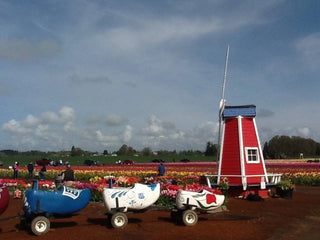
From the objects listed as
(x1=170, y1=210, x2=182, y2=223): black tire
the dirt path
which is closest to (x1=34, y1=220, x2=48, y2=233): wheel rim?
the dirt path

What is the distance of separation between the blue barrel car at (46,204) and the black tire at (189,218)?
2.52m

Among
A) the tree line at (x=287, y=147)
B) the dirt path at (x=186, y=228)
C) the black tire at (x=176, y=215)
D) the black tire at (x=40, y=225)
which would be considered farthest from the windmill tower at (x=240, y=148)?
the tree line at (x=287, y=147)

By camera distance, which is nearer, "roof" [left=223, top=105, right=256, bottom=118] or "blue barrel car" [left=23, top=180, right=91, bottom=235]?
"blue barrel car" [left=23, top=180, right=91, bottom=235]

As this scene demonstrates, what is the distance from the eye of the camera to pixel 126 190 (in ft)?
32.3

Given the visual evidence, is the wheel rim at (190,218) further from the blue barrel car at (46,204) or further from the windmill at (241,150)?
the windmill at (241,150)

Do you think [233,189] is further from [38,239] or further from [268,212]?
[38,239]

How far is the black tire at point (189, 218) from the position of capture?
32.8 feet

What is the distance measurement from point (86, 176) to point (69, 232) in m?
20.5

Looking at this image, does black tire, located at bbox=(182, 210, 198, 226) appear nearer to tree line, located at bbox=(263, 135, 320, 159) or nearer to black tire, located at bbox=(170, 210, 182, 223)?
black tire, located at bbox=(170, 210, 182, 223)

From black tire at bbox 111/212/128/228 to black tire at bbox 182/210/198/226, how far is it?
1501 mm

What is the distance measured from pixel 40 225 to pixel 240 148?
34.3ft

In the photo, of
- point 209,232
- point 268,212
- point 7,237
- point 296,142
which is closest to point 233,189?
point 268,212

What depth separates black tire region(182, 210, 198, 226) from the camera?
1000cm

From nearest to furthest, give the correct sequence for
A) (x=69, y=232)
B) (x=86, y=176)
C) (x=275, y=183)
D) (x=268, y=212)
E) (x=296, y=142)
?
(x=69, y=232) < (x=268, y=212) < (x=275, y=183) < (x=86, y=176) < (x=296, y=142)
